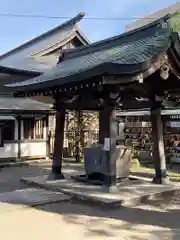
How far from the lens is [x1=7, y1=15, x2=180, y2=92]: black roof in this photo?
7.99 metres

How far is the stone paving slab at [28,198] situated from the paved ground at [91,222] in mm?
269

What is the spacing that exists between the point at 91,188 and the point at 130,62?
12.4ft

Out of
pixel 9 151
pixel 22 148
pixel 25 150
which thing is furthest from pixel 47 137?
pixel 9 151

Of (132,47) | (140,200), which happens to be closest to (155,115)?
(132,47)

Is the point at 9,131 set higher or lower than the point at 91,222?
higher

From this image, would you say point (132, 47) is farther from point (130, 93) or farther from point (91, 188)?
point (91, 188)

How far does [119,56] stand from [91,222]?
4453 millimetres

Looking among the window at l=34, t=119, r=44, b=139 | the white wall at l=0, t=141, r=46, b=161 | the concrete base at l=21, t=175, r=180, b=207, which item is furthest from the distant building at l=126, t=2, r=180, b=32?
the concrete base at l=21, t=175, r=180, b=207

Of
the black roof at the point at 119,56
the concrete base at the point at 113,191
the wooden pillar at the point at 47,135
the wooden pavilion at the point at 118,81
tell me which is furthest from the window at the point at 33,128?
the concrete base at the point at 113,191

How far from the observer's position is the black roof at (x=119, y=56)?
26.2 ft

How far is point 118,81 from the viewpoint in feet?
26.8

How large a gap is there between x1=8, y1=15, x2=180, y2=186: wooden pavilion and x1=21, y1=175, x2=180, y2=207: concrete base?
399 mm

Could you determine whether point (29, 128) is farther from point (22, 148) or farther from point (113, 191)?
point (113, 191)

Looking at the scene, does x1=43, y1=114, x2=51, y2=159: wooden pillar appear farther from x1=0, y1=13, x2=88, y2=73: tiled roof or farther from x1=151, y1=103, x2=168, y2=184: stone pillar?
x1=151, y1=103, x2=168, y2=184: stone pillar
